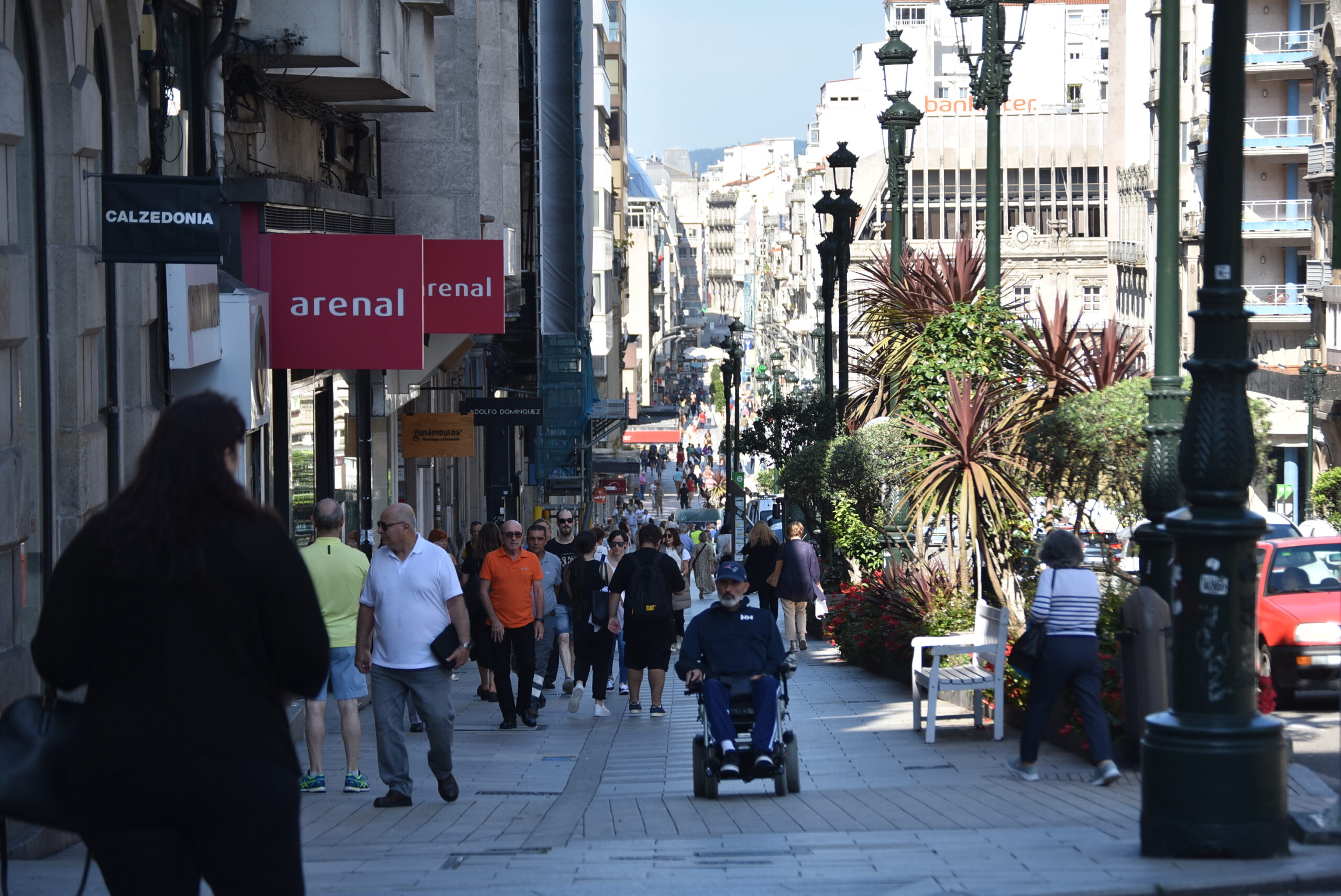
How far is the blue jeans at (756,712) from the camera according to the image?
955 cm

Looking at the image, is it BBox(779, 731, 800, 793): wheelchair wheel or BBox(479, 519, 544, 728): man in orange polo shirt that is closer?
BBox(779, 731, 800, 793): wheelchair wheel

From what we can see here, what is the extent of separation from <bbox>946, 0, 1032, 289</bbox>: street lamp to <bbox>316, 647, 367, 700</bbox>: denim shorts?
24.1ft

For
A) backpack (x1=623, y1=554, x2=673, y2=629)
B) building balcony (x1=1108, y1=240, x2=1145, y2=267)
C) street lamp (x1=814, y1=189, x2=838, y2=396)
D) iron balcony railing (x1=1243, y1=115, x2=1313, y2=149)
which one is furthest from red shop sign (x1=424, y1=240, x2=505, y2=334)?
building balcony (x1=1108, y1=240, x2=1145, y2=267)

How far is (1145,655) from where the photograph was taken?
371 inches

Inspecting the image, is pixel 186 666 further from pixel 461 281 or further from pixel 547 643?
pixel 461 281

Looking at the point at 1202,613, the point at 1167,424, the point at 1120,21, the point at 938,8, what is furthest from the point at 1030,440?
the point at 938,8

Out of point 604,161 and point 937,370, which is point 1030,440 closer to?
point 937,370

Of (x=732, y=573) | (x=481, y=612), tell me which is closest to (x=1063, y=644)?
(x=732, y=573)

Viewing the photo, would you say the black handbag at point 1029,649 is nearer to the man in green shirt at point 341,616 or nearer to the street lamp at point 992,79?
the man in green shirt at point 341,616

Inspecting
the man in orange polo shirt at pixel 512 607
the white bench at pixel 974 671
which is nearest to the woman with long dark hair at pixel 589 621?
the man in orange polo shirt at pixel 512 607

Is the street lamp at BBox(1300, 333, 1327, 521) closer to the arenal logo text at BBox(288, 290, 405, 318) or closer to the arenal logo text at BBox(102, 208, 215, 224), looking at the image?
the arenal logo text at BBox(288, 290, 405, 318)

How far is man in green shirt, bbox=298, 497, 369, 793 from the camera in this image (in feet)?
33.3

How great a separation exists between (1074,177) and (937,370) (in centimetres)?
8816

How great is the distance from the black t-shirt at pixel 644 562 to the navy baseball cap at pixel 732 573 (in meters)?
3.79
